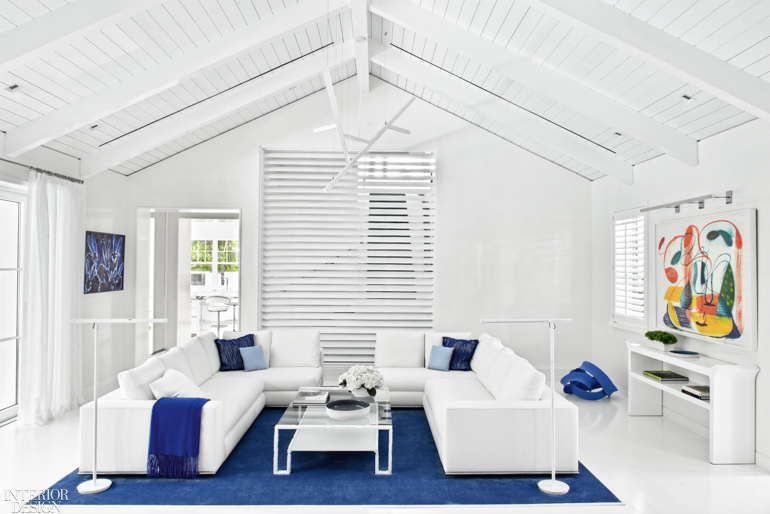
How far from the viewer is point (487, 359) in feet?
16.3

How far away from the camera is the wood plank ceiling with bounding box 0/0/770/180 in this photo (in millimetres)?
3205

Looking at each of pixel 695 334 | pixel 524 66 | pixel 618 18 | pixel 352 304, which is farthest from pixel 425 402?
pixel 618 18

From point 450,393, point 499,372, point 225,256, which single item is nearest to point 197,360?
point 450,393

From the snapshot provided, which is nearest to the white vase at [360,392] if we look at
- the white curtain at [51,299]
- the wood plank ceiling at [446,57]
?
the white curtain at [51,299]

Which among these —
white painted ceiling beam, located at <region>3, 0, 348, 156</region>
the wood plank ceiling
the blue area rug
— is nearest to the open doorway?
the wood plank ceiling

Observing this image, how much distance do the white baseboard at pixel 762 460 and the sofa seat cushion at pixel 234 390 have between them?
415 cm

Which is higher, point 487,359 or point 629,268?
point 629,268

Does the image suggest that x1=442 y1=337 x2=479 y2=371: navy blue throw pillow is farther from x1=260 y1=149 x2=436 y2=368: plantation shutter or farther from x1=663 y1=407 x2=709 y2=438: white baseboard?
x1=663 y1=407 x2=709 y2=438: white baseboard

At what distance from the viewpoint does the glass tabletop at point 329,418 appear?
3832 millimetres

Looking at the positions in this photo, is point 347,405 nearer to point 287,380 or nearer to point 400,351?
point 287,380

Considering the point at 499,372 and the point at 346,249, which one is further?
the point at 346,249

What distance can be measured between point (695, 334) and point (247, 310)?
203 inches

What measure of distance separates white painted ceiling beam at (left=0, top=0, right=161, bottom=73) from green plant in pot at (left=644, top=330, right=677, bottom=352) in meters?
5.13

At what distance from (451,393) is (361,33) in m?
3.60
